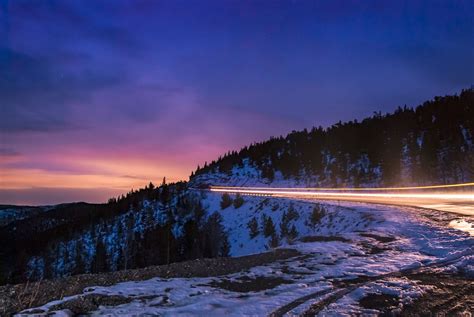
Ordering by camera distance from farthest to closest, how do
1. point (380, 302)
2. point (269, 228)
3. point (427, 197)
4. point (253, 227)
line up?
1. point (253, 227)
2. point (269, 228)
3. point (427, 197)
4. point (380, 302)

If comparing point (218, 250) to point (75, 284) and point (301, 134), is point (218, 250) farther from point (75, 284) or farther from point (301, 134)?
point (301, 134)

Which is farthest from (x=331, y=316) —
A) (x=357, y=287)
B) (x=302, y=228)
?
(x=302, y=228)

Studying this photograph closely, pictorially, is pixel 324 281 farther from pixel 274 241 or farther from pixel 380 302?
pixel 274 241

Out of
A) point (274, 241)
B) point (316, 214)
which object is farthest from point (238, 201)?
point (316, 214)

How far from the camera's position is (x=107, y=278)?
31.0ft

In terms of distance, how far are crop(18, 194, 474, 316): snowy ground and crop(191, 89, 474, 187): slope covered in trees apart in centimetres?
5342

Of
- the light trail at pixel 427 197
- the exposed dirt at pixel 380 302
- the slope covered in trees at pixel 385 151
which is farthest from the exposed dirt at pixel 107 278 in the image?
the slope covered in trees at pixel 385 151

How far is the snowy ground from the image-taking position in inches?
274

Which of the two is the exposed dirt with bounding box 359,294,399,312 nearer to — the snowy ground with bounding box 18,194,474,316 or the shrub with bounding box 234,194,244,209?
the snowy ground with bounding box 18,194,474,316

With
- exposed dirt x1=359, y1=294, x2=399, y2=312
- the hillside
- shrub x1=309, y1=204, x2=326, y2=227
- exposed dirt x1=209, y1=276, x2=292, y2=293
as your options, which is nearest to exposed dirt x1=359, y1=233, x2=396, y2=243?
exposed dirt x1=209, y1=276, x2=292, y2=293

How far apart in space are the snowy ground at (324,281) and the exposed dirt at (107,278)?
478 millimetres

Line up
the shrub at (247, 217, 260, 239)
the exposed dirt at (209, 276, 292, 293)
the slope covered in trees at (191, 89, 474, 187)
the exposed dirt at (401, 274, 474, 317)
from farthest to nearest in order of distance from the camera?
the slope covered in trees at (191, 89, 474, 187) < the shrub at (247, 217, 260, 239) < the exposed dirt at (209, 276, 292, 293) < the exposed dirt at (401, 274, 474, 317)

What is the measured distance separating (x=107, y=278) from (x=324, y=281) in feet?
15.7

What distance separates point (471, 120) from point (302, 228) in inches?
1934
